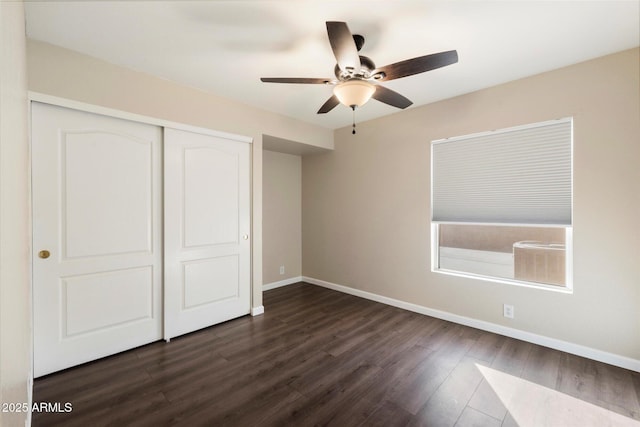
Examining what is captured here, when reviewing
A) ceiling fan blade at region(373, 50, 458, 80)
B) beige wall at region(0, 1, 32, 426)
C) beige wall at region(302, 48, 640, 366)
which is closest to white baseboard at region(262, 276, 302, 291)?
beige wall at region(302, 48, 640, 366)

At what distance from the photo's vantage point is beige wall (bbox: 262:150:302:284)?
444 centimetres

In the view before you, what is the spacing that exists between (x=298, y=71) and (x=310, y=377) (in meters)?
2.69

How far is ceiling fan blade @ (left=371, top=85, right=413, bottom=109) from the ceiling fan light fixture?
17 centimetres

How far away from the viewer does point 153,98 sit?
2590mm

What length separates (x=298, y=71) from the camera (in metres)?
2.52

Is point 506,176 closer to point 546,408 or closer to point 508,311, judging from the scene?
point 508,311

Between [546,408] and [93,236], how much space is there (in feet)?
12.1

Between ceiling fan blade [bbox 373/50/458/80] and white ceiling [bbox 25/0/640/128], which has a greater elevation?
white ceiling [bbox 25/0/640/128]

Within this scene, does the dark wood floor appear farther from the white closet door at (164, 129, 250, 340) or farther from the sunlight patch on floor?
the white closet door at (164, 129, 250, 340)

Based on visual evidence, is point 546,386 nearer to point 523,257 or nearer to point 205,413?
point 523,257

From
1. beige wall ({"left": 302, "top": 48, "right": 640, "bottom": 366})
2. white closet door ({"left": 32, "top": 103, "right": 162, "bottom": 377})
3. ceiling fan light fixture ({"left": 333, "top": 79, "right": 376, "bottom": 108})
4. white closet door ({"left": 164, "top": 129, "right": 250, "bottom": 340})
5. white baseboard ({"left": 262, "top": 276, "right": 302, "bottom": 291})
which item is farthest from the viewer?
white baseboard ({"left": 262, "top": 276, "right": 302, "bottom": 291})

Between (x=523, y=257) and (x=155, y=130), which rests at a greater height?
(x=155, y=130)

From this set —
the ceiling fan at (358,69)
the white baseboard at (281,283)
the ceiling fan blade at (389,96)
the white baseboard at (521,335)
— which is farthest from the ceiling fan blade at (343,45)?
the white baseboard at (281,283)

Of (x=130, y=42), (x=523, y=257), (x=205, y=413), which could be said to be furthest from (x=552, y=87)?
(x=205, y=413)
